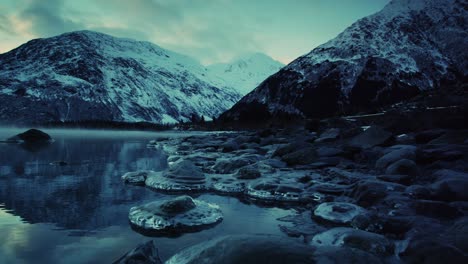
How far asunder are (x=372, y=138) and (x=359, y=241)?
12.8 meters

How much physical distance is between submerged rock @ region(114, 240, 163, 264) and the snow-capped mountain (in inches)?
5906

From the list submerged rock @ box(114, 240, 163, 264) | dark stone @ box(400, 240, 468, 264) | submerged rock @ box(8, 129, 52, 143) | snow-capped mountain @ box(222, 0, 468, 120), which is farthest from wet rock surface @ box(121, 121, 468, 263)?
snow-capped mountain @ box(222, 0, 468, 120)

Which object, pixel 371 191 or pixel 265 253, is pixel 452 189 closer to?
pixel 371 191

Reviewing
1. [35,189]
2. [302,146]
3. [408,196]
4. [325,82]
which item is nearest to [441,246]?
[408,196]

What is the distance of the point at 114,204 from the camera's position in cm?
879

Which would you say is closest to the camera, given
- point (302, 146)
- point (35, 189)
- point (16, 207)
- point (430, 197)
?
point (430, 197)

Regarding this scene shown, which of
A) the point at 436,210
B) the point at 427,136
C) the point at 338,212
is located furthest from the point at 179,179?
the point at 427,136

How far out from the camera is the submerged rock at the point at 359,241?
5121 mm

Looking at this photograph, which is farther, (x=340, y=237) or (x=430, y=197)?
(x=430, y=197)

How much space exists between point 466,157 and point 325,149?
19.3ft


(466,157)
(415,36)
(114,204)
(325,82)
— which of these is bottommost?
(114,204)

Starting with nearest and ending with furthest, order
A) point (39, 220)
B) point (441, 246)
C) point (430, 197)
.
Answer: point (441, 246) → point (39, 220) → point (430, 197)

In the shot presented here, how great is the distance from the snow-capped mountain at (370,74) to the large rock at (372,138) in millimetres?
135588

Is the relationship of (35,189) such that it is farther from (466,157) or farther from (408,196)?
(466,157)
